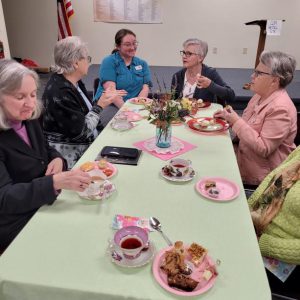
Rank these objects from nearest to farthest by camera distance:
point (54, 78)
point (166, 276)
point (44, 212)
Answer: point (166, 276) → point (44, 212) → point (54, 78)

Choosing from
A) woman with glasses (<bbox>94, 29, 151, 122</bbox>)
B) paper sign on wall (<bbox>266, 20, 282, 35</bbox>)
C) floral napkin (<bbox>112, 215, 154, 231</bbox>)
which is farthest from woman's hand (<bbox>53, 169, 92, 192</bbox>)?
paper sign on wall (<bbox>266, 20, 282, 35</bbox>)

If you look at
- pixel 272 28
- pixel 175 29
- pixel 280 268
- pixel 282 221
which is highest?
pixel 272 28

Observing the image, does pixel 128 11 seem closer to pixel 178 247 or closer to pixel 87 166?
pixel 87 166

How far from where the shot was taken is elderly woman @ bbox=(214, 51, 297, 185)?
173 centimetres

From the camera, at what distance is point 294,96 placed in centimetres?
407

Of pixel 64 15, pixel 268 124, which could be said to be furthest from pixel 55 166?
pixel 64 15

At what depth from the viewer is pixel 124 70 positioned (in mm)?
3100

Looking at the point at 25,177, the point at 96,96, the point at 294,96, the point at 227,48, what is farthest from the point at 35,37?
the point at 25,177

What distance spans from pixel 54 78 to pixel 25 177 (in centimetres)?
82

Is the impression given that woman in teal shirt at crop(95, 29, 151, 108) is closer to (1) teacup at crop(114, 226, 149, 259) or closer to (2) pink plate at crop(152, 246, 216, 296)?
(1) teacup at crop(114, 226, 149, 259)

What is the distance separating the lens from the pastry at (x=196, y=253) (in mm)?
923

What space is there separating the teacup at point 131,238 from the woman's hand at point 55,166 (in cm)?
68

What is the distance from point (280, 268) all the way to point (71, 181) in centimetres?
90

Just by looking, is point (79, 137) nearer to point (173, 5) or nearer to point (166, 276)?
point (166, 276)
